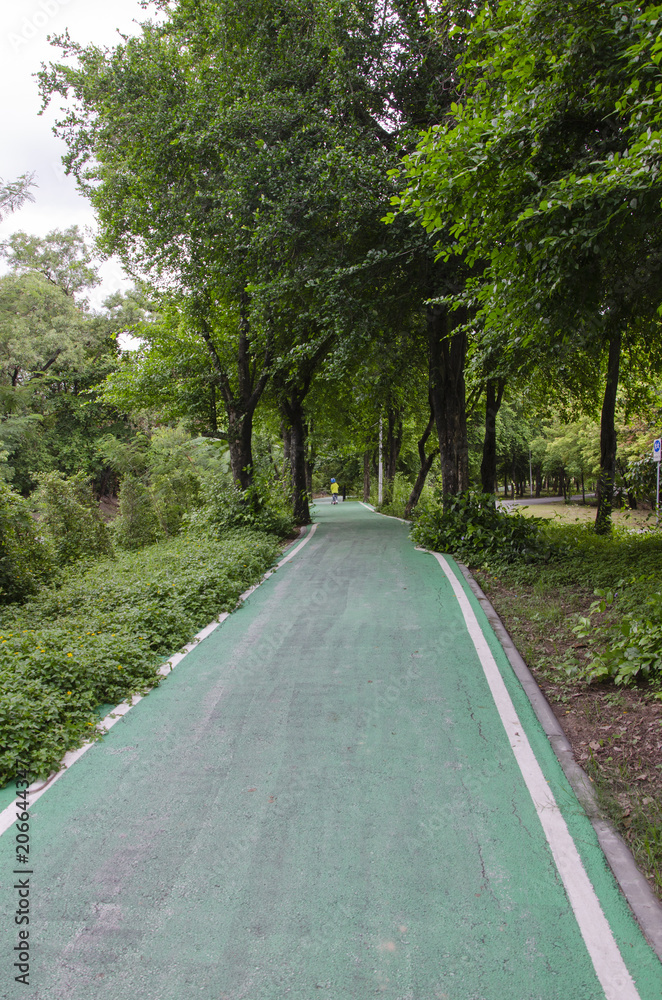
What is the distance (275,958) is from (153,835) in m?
1.13

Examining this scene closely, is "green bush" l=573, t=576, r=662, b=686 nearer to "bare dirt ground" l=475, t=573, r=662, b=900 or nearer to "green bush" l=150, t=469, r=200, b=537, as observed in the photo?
"bare dirt ground" l=475, t=573, r=662, b=900

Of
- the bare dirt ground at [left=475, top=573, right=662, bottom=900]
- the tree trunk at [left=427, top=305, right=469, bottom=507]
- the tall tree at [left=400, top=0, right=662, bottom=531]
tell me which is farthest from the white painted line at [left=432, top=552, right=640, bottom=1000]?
the tree trunk at [left=427, top=305, right=469, bottom=507]

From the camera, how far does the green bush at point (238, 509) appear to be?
15.0m

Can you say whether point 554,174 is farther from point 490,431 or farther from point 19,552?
point 490,431

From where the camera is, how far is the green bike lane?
2.49 meters

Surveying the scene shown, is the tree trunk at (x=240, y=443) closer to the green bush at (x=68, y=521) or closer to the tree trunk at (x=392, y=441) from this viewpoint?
the green bush at (x=68, y=521)

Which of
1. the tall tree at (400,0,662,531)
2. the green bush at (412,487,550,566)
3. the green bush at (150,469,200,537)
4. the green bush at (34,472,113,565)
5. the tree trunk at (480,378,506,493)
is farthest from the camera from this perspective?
the green bush at (150,469,200,537)

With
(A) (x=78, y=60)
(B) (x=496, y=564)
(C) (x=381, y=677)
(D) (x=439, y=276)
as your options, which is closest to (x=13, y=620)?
(C) (x=381, y=677)

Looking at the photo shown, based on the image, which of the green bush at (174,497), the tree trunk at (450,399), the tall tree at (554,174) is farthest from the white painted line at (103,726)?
the green bush at (174,497)

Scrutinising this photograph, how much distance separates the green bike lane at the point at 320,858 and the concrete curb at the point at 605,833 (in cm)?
6

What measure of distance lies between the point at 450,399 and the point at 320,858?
12.9 meters

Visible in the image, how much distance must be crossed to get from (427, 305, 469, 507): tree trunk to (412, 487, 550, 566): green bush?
1001 mm

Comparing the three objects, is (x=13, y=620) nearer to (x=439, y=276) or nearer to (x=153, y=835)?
→ (x=153, y=835)

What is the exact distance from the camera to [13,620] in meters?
7.30
